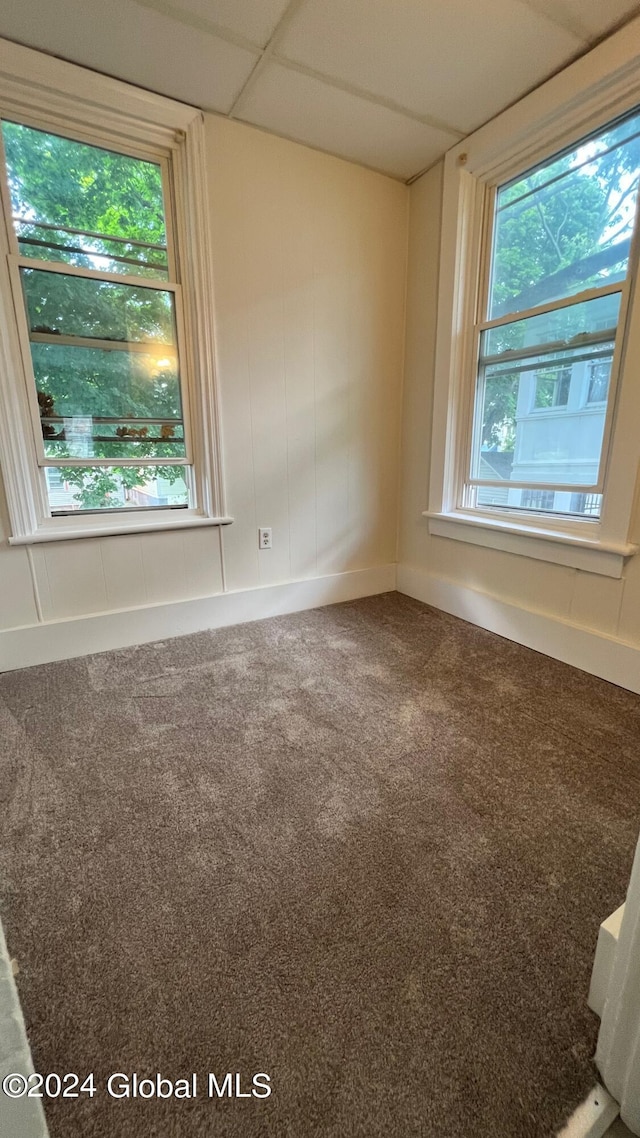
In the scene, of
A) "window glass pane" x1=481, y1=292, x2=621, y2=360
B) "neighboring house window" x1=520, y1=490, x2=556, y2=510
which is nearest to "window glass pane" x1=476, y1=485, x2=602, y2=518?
"neighboring house window" x1=520, y1=490, x2=556, y2=510

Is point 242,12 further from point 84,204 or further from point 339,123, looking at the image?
point 84,204

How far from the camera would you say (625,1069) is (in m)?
0.62

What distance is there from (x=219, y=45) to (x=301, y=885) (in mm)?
2667

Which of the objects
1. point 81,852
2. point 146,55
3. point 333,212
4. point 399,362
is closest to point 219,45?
point 146,55

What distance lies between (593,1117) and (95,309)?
105 inches

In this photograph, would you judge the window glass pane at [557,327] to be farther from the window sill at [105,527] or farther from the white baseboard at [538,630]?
the window sill at [105,527]

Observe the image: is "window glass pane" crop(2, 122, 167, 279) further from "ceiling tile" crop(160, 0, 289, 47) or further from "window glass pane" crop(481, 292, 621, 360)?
"window glass pane" crop(481, 292, 621, 360)

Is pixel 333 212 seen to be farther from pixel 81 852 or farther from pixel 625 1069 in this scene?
pixel 625 1069

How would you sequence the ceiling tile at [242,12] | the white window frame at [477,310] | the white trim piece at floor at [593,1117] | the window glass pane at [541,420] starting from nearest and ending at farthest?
the white trim piece at floor at [593,1117], the ceiling tile at [242,12], the white window frame at [477,310], the window glass pane at [541,420]

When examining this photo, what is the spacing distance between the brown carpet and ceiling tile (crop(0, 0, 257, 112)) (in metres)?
2.34

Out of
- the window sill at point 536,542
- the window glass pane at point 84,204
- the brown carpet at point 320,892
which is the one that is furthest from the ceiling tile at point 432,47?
the brown carpet at point 320,892

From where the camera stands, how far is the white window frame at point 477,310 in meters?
1.63

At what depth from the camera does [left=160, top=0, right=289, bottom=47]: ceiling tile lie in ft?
4.76

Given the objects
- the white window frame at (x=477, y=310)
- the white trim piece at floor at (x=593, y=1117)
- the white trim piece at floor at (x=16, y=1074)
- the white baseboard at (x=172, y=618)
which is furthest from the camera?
the white baseboard at (x=172, y=618)
